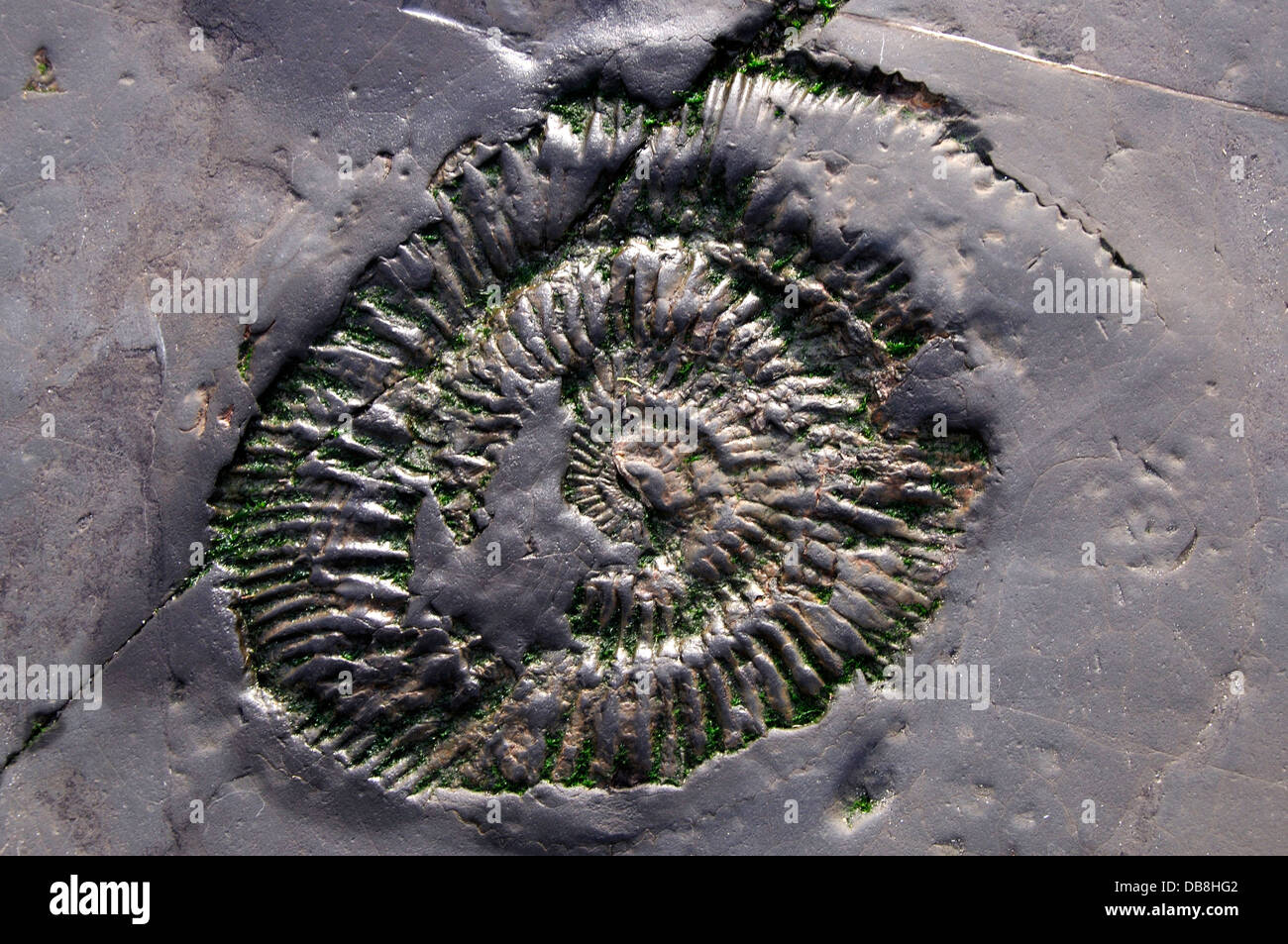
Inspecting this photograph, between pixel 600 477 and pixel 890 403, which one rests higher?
pixel 890 403

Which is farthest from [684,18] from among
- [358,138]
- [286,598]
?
[286,598]
